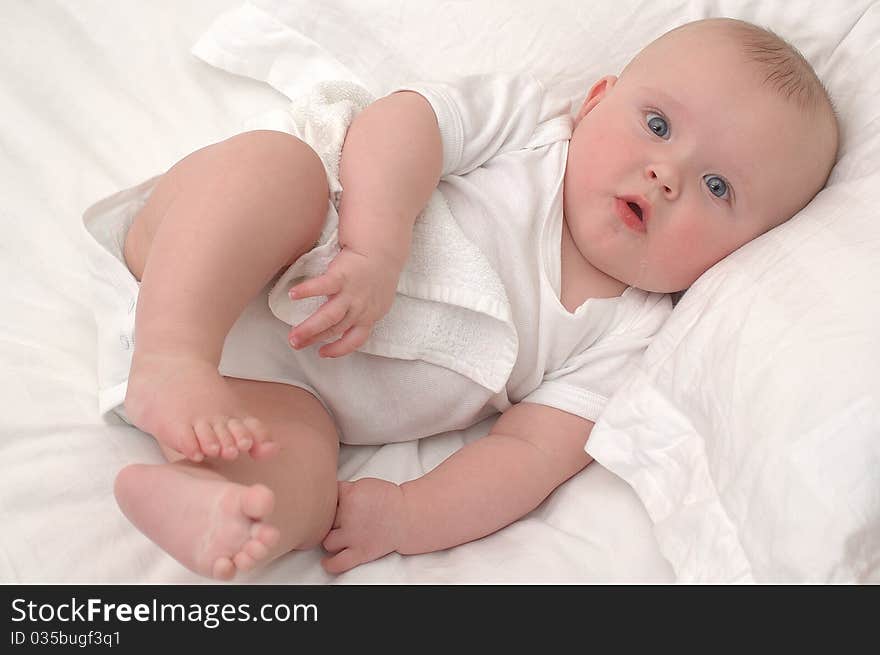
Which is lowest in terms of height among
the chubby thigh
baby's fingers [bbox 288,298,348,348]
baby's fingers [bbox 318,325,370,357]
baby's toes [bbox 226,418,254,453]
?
the chubby thigh

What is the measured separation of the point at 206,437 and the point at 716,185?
0.74 m

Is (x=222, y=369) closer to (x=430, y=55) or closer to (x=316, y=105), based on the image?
(x=316, y=105)

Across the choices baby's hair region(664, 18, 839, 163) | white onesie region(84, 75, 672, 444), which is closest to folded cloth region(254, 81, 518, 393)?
white onesie region(84, 75, 672, 444)

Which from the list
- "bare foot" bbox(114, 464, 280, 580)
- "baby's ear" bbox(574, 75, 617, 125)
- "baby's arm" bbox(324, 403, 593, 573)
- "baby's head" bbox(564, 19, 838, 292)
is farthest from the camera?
"baby's ear" bbox(574, 75, 617, 125)

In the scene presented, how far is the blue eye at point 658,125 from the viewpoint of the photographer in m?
1.21

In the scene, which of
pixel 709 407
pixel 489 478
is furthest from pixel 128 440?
pixel 709 407

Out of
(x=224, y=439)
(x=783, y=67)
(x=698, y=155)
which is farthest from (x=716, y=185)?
(x=224, y=439)

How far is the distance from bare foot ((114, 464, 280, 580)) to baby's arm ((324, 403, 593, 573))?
229 millimetres

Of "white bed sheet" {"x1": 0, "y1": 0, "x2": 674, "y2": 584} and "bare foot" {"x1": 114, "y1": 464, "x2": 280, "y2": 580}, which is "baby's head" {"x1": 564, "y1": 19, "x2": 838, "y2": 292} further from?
"bare foot" {"x1": 114, "y1": 464, "x2": 280, "y2": 580}

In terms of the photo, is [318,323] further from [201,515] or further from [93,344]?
[93,344]

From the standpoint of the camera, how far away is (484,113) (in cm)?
127

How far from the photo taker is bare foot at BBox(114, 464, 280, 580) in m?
0.80

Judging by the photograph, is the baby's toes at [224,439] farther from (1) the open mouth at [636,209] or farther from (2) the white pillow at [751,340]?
(1) the open mouth at [636,209]

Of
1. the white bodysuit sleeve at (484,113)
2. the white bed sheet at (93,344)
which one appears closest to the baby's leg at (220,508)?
the white bed sheet at (93,344)
